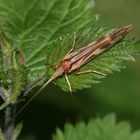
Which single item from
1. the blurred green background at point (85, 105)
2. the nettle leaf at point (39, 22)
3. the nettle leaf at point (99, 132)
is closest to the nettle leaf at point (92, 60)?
the nettle leaf at point (39, 22)

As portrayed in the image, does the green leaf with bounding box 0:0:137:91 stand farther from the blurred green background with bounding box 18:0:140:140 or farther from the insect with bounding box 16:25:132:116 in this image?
the blurred green background with bounding box 18:0:140:140

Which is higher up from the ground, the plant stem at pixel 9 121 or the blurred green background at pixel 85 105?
the plant stem at pixel 9 121

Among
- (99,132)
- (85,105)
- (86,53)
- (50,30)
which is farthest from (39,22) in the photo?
(85,105)

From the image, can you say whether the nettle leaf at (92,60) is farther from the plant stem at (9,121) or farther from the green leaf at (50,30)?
the plant stem at (9,121)

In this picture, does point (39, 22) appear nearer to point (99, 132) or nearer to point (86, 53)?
point (86, 53)

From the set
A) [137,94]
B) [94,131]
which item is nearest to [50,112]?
[137,94]

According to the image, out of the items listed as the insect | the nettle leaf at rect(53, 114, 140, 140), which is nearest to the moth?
the insect
